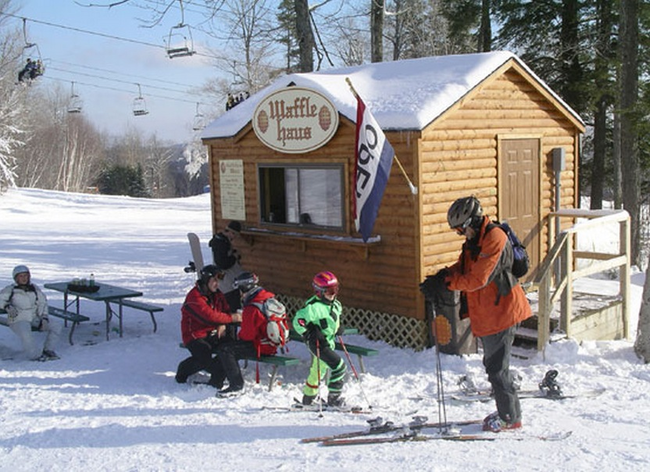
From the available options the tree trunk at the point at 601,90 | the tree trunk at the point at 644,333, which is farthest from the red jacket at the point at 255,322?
the tree trunk at the point at 601,90

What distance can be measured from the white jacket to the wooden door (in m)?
6.23

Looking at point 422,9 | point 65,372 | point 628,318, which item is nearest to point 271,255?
point 65,372

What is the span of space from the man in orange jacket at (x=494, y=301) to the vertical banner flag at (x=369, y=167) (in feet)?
6.48

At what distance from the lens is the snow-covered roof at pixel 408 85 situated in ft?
27.6

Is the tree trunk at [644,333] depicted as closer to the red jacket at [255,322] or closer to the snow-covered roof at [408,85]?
the snow-covered roof at [408,85]

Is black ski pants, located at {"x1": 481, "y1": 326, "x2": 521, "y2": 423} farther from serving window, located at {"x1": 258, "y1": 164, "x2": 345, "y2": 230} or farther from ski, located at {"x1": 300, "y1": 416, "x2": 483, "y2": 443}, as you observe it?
serving window, located at {"x1": 258, "y1": 164, "x2": 345, "y2": 230}

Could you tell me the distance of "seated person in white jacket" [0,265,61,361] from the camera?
8445 mm

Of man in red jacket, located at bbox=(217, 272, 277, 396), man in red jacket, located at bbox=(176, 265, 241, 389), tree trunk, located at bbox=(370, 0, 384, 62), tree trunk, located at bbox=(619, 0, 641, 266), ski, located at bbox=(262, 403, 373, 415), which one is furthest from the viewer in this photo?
tree trunk, located at bbox=(370, 0, 384, 62)

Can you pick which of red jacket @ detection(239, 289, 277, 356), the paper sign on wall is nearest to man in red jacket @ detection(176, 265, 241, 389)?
red jacket @ detection(239, 289, 277, 356)

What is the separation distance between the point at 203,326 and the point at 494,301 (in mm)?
3245

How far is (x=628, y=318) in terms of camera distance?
9828 millimetres

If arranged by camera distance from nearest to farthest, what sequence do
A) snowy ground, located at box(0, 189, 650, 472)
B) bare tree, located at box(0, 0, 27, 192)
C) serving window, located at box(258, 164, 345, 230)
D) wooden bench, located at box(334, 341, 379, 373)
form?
1. snowy ground, located at box(0, 189, 650, 472)
2. wooden bench, located at box(334, 341, 379, 373)
3. serving window, located at box(258, 164, 345, 230)
4. bare tree, located at box(0, 0, 27, 192)

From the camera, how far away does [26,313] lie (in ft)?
27.8

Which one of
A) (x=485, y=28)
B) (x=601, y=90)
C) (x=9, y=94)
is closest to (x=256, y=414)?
(x=601, y=90)
